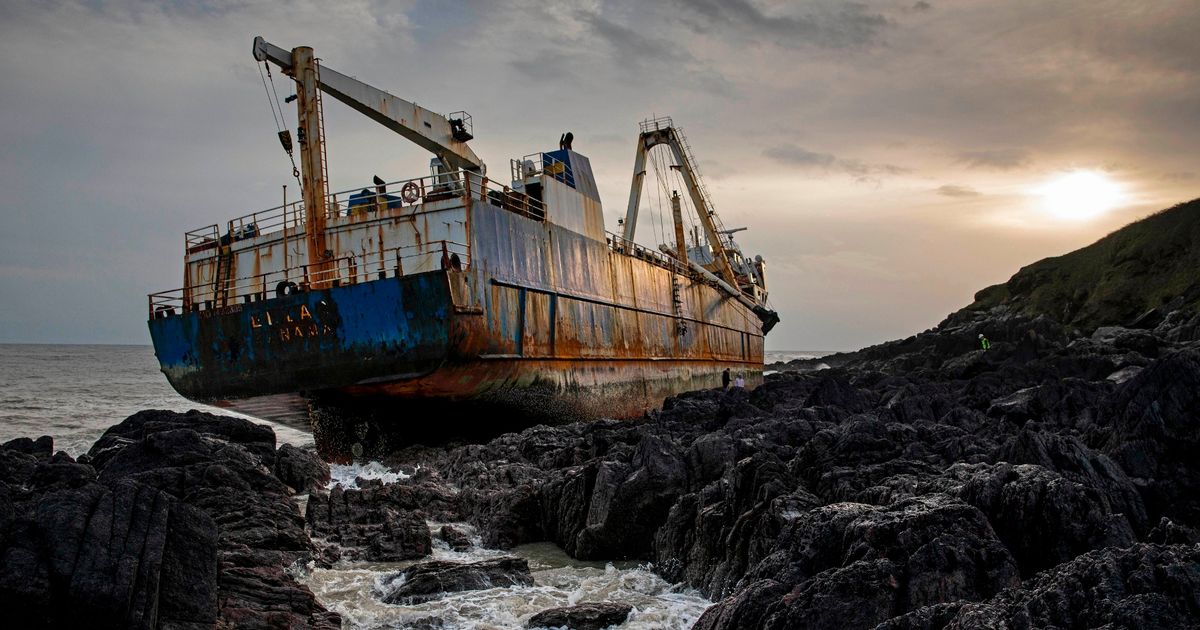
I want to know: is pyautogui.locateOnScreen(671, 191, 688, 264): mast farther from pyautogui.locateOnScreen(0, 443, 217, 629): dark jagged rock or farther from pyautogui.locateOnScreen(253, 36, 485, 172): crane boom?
pyautogui.locateOnScreen(0, 443, 217, 629): dark jagged rock

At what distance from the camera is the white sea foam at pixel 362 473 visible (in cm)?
1330

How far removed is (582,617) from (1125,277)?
1756 inches

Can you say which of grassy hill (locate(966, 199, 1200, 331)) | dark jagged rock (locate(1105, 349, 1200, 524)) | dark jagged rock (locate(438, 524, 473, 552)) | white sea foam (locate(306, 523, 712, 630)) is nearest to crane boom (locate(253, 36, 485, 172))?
dark jagged rock (locate(438, 524, 473, 552))

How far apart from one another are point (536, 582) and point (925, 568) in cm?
372

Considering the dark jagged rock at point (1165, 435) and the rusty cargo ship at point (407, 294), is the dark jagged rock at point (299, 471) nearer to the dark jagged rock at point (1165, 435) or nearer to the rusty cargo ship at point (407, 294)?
the rusty cargo ship at point (407, 294)

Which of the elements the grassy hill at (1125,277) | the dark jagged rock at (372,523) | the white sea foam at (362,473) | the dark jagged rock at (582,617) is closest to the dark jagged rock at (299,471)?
the white sea foam at (362,473)

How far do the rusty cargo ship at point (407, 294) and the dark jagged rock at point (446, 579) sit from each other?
25.5 feet

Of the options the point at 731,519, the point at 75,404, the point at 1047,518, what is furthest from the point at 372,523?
the point at 75,404

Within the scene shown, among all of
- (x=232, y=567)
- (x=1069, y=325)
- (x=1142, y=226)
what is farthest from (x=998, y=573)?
(x=1142, y=226)

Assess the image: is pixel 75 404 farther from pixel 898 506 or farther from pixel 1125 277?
pixel 1125 277

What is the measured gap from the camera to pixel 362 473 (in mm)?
14422

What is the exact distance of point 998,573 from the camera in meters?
4.66

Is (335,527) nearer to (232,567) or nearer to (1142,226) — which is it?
(232,567)

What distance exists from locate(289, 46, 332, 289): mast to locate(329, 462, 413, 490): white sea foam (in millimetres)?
3789
